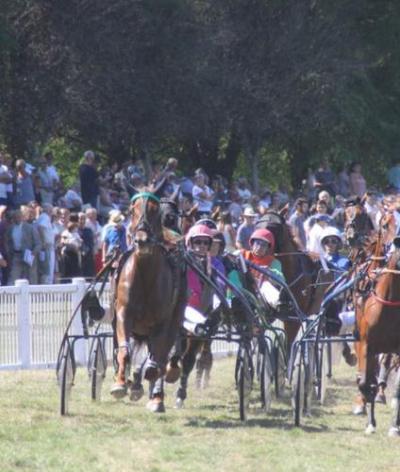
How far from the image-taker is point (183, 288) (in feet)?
41.9

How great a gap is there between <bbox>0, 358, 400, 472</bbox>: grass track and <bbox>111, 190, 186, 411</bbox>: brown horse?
612 mm

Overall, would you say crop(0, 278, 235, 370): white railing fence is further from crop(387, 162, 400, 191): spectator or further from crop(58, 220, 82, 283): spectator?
crop(387, 162, 400, 191): spectator

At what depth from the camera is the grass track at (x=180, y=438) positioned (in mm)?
10320

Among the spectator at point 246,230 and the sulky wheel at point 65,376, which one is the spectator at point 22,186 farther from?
the sulky wheel at point 65,376

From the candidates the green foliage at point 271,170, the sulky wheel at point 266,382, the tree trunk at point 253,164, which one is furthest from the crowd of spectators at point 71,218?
the green foliage at point 271,170

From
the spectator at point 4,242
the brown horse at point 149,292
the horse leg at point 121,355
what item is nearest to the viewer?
the horse leg at point 121,355

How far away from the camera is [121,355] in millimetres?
11992

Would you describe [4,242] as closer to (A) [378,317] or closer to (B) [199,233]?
(B) [199,233]

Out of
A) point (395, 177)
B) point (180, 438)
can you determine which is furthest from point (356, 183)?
point (180, 438)

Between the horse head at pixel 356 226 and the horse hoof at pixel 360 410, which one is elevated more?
the horse head at pixel 356 226

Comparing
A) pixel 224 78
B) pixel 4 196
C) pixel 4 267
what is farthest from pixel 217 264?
pixel 224 78

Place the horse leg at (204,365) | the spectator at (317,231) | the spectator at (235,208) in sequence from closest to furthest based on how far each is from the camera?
the horse leg at (204,365) < the spectator at (317,231) < the spectator at (235,208)

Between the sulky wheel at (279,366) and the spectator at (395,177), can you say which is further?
the spectator at (395,177)

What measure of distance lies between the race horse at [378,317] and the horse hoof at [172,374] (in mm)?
1671
